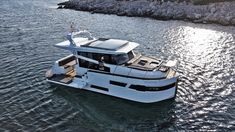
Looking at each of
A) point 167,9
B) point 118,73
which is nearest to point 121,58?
point 118,73

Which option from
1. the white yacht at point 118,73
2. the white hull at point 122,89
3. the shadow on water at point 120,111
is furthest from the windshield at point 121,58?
the shadow on water at point 120,111

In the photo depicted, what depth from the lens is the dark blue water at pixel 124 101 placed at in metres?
21.4

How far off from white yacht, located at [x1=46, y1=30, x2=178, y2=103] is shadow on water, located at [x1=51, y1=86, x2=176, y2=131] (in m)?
0.51

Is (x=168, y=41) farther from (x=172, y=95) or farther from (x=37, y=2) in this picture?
(x=37, y=2)

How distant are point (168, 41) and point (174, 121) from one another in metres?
19.0

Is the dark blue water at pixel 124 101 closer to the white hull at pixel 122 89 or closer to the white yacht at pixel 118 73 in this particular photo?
the white hull at pixel 122 89

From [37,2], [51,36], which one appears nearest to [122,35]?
[51,36]

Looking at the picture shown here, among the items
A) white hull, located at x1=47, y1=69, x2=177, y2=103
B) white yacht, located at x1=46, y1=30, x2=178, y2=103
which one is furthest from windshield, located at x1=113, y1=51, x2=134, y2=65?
white hull, located at x1=47, y1=69, x2=177, y2=103

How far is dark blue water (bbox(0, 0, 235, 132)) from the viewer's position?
843 inches

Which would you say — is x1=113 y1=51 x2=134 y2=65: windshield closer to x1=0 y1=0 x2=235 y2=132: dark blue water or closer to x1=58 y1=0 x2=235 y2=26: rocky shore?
x1=0 y1=0 x2=235 y2=132: dark blue water

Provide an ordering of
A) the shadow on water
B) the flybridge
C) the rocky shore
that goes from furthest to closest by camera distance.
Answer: the rocky shore < the flybridge < the shadow on water

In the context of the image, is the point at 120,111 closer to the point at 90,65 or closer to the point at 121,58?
the point at 121,58

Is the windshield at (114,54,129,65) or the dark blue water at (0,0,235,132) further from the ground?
the windshield at (114,54,129,65)

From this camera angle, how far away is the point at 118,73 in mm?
24156
